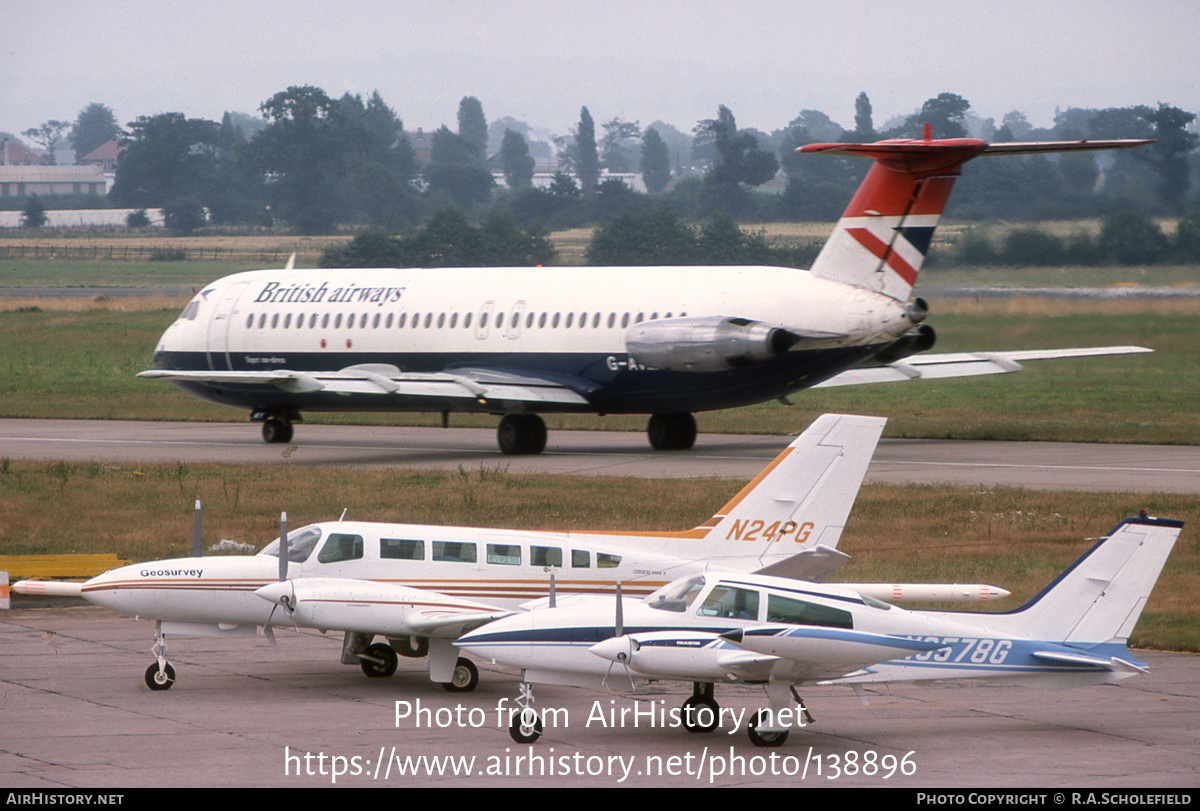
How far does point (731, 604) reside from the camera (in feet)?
46.6

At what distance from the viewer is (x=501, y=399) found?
117 feet

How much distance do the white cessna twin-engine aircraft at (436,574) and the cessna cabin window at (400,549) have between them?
10 mm

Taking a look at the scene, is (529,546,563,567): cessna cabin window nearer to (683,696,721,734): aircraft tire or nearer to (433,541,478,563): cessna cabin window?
(433,541,478,563): cessna cabin window

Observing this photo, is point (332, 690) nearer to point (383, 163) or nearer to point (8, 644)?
point (8, 644)

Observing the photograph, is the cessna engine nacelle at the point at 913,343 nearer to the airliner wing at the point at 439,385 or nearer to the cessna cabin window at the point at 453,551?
the airliner wing at the point at 439,385

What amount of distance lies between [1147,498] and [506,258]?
53.9 metres

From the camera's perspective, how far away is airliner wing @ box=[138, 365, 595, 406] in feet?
117

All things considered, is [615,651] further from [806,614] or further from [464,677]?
[464,677]

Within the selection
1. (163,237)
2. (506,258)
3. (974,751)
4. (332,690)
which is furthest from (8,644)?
(163,237)

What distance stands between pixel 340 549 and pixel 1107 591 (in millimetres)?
7669

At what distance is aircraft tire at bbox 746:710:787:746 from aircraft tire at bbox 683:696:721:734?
1.88ft

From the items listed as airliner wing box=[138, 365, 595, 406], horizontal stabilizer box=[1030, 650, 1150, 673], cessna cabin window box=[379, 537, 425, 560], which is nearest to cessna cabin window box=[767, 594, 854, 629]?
horizontal stabilizer box=[1030, 650, 1150, 673]

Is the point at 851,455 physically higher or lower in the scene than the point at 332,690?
higher

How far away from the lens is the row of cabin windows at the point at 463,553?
16.6 m
